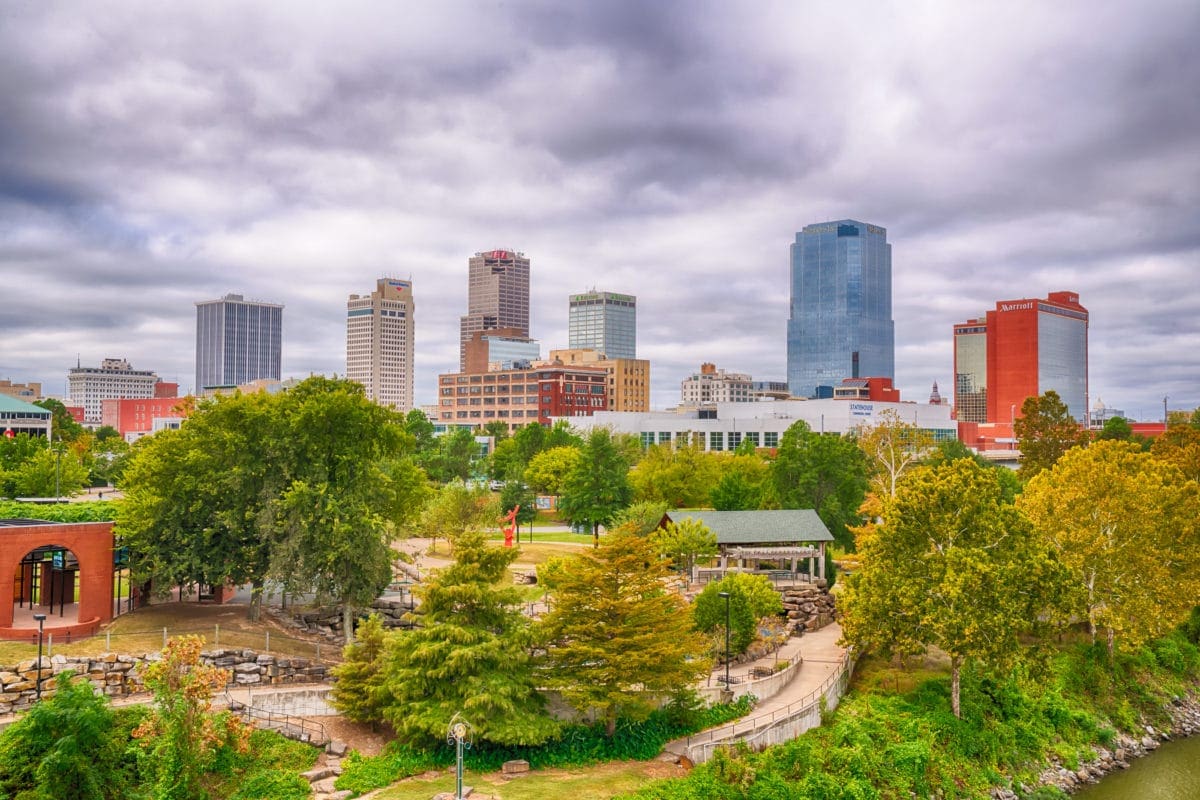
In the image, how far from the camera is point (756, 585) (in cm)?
4753

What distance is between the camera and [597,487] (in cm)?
8156

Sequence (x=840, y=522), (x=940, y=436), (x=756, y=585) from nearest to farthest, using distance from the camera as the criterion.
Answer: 1. (x=756, y=585)
2. (x=840, y=522)
3. (x=940, y=436)

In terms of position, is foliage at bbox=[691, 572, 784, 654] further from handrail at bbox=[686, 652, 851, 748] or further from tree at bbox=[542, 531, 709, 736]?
tree at bbox=[542, 531, 709, 736]

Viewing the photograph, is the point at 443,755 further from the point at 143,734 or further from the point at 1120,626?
the point at 1120,626

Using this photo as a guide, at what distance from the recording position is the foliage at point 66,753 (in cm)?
2811

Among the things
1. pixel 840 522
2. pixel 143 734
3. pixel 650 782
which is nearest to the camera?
pixel 143 734

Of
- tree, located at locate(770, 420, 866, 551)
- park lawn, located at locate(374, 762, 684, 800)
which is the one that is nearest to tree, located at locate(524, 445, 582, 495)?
tree, located at locate(770, 420, 866, 551)

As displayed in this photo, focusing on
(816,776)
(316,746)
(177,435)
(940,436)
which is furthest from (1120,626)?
(940,436)

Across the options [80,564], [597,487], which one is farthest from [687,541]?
[80,564]

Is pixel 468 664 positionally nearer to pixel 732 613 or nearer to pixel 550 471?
pixel 732 613

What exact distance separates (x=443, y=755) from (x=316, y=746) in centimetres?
490

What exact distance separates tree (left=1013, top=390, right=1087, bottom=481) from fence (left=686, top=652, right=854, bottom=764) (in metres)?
50.7

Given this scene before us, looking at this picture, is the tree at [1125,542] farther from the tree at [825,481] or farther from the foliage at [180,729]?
the foliage at [180,729]

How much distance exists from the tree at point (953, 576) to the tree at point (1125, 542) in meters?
9.07
